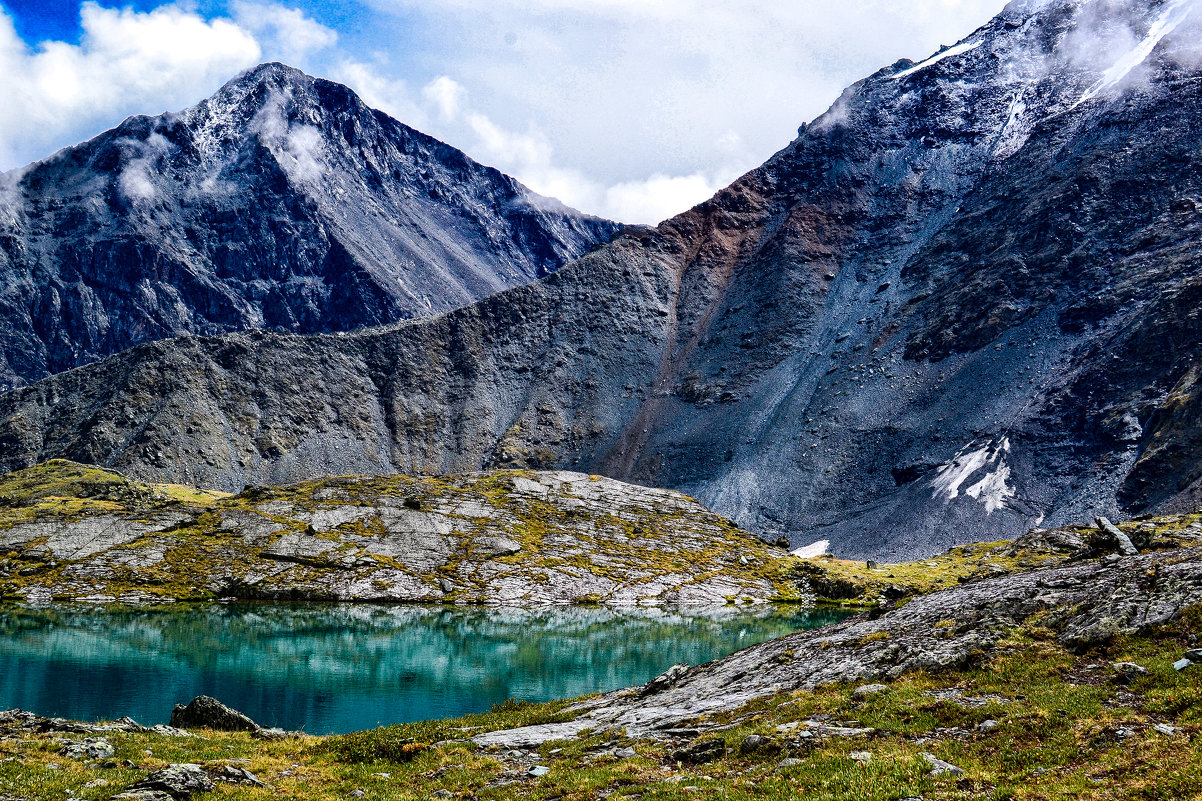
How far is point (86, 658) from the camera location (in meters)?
59.8

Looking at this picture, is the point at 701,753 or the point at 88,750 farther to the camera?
the point at 88,750

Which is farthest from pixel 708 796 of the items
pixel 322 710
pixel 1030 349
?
pixel 1030 349

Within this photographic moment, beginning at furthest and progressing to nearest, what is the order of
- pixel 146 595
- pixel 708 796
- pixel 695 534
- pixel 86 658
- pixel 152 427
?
pixel 152 427
pixel 695 534
pixel 146 595
pixel 86 658
pixel 708 796

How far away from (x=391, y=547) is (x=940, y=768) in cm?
10042

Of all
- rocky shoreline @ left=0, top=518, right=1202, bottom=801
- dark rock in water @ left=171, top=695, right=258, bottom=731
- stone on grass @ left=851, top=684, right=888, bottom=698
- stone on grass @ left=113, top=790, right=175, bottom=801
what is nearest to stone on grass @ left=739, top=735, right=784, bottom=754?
rocky shoreline @ left=0, top=518, right=1202, bottom=801

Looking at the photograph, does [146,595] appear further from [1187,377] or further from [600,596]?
[1187,377]

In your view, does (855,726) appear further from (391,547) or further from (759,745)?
(391,547)

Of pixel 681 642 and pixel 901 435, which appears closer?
pixel 681 642

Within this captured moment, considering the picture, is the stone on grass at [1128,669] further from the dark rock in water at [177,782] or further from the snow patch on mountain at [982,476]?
the snow patch on mountain at [982,476]

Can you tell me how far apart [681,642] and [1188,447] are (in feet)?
384

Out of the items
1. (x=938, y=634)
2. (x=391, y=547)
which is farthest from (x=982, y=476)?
(x=938, y=634)

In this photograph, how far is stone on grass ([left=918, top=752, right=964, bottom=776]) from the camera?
16859mm

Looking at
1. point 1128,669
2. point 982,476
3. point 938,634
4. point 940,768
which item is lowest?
point 940,768

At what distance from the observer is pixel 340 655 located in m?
66.1
